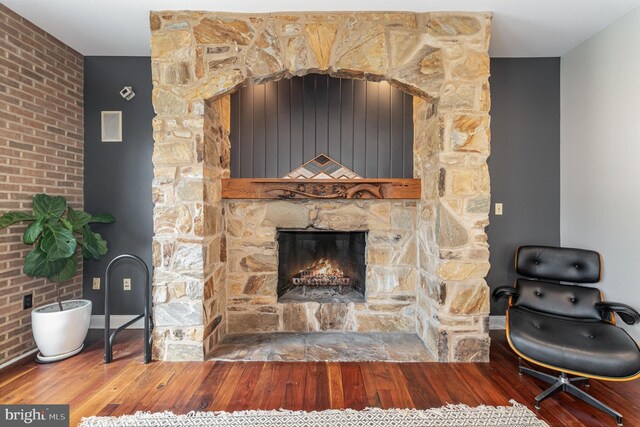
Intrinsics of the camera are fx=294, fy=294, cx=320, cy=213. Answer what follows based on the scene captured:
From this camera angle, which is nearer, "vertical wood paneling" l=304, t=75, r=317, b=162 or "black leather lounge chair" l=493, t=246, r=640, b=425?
"black leather lounge chair" l=493, t=246, r=640, b=425

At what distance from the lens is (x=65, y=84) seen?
8.86 feet

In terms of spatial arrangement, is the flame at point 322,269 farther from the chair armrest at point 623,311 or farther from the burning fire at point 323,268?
the chair armrest at point 623,311

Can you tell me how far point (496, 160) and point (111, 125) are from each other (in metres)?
3.79

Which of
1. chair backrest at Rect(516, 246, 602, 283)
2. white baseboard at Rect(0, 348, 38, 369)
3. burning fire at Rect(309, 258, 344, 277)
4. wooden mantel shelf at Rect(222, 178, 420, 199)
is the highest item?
wooden mantel shelf at Rect(222, 178, 420, 199)

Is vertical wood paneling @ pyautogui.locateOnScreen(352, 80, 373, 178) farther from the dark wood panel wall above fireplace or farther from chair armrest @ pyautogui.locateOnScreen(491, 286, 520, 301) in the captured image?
chair armrest @ pyautogui.locateOnScreen(491, 286, 520, 301)

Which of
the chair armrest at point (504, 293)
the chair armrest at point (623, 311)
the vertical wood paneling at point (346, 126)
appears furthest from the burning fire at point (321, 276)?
the chair armrest at point (623, 311)

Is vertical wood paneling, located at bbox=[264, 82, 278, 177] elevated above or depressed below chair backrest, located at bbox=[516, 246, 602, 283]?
above

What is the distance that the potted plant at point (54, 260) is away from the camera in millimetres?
2186

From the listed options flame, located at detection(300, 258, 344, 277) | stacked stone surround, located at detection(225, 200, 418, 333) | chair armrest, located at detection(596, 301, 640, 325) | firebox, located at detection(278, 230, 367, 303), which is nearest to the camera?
chair armrest, located at detection(596, 301, 640, 325)

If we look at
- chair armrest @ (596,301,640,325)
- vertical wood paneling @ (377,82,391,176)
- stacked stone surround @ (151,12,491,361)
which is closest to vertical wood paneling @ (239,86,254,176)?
stacked stone surround @ (151,12,491,361)

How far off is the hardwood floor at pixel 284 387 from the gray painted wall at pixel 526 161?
114cm

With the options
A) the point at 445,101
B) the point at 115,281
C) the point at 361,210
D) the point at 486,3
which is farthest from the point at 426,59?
the point at 115,281

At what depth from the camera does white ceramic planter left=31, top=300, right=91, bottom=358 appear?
2246mm

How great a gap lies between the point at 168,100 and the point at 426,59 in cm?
200
